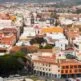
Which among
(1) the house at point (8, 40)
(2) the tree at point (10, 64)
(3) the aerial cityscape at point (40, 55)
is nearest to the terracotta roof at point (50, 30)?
(3) the aerial cityscape at point (40, 55)

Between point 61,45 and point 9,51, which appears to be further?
point 61,45

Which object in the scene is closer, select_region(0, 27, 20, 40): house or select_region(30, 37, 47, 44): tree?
select_region(30, 37, 47, 44): tree

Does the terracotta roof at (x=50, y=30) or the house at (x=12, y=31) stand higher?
the house at (x=12, y=31)

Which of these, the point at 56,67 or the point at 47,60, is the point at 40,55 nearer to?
the point at 47,60

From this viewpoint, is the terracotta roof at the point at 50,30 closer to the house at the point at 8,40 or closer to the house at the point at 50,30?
the house at the point at 50,30

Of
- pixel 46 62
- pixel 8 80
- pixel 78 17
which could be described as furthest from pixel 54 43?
pixel 78 17

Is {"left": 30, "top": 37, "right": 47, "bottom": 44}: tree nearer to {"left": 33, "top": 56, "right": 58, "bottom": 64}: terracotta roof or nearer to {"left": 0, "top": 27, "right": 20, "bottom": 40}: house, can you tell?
{"left": 0, "top": 27, "right": 20, "bottom": 40}: house

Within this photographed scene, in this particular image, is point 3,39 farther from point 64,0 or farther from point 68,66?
point 64,0

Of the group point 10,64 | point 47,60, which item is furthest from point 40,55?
point 10,64

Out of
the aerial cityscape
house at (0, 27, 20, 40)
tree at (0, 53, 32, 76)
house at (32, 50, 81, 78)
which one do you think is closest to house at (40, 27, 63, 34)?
the aerial cityscape

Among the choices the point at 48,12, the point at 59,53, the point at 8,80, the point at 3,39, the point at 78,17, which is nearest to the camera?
the point at 8,80

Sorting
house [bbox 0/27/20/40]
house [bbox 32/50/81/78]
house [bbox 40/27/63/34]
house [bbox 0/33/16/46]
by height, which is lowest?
house [bbox 40/27/63/34]
